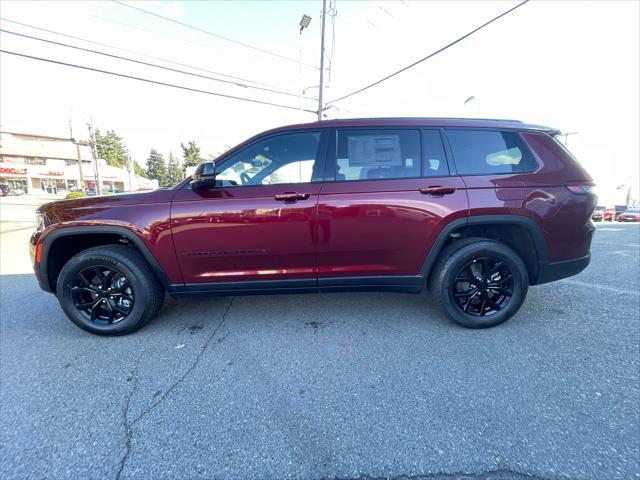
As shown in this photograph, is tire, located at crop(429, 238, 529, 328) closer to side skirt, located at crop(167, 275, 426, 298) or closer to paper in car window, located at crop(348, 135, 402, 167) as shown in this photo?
side skirt, located at crop(167, 275, 426, 298)

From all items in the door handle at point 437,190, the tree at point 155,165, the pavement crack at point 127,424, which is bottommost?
the pavement crack at point 127,424

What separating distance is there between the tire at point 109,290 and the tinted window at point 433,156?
2.76 meters

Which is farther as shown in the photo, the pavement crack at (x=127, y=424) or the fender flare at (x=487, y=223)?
the fender flare at (x=487, y=223)

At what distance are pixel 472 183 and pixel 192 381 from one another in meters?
2.80

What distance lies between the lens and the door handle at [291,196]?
2404 mm

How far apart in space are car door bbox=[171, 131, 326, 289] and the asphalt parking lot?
59cm

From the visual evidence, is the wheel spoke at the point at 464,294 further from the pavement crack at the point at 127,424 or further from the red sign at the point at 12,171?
the red sign at the point at 12,171

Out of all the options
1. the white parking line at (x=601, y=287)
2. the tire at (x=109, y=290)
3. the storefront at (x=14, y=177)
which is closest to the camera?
the tire at (x=109, y=290)

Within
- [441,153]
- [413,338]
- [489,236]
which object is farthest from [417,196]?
[413,338]

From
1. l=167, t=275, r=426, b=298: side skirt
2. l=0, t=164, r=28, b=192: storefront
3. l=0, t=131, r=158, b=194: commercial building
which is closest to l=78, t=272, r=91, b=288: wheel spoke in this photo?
l=167, t=275, r=426, b=298: side skirt

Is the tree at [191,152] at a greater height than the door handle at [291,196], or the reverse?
Result: the tree at [191,152]

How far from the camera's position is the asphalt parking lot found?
56.3 inches

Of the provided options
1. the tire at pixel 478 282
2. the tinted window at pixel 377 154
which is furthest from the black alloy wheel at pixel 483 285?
the tinted window at pixel 377 154

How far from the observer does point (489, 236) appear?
9.04 feet
